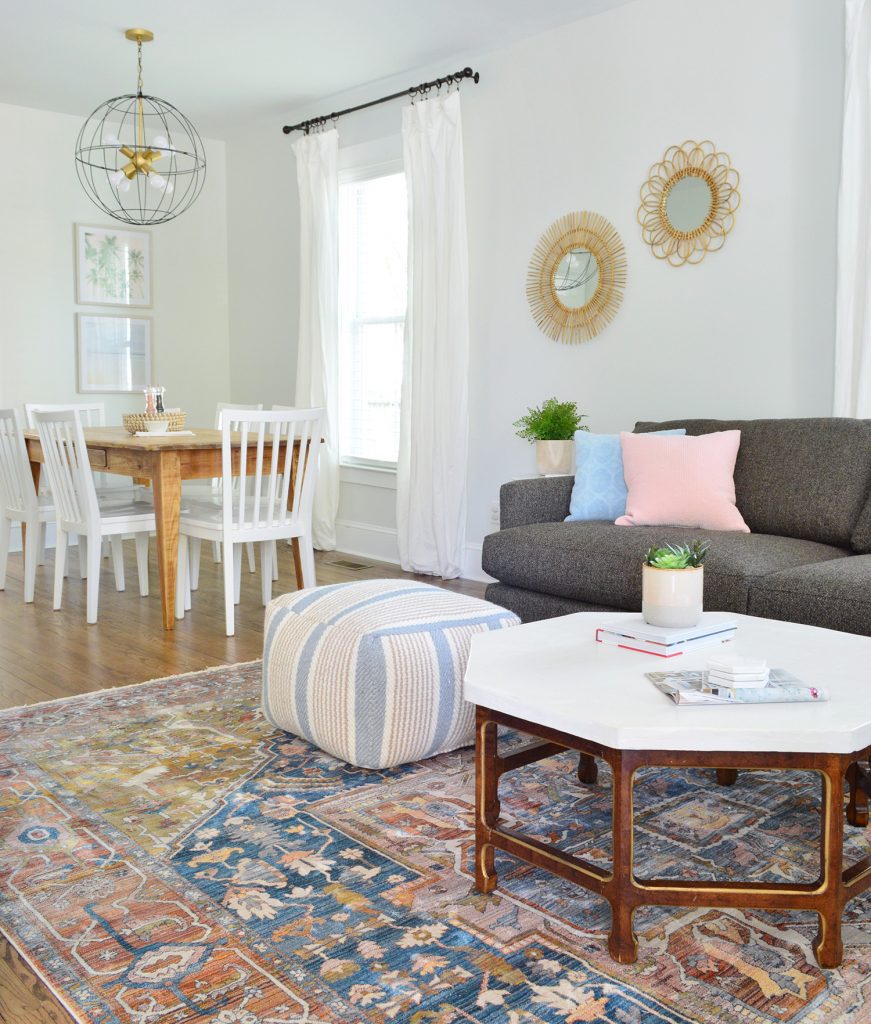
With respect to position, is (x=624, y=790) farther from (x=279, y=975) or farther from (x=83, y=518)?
(x=83, y=518)

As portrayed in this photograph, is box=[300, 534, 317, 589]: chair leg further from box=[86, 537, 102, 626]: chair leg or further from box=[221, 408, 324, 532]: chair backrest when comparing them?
box=[86, 537, 102, 626]: chair leg

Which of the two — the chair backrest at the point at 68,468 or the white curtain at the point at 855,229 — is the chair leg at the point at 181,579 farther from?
the white curtain at the point at 855,229

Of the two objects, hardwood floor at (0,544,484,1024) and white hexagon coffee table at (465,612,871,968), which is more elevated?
white hexagon coffee table at (465,612,871,968)

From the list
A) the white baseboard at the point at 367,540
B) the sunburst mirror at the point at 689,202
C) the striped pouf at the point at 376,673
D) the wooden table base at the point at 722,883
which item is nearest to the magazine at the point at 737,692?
the wooden table base at the point at 722,883

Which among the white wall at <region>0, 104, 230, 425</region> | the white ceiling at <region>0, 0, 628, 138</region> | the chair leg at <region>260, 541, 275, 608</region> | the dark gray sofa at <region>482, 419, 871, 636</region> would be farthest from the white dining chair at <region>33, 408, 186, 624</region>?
the white wall at <region>0, 104, 230, 425</region>

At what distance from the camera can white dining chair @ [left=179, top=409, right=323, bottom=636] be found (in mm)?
4020

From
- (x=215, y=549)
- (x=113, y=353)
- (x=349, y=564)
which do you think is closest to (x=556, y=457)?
(x=349, y=564)

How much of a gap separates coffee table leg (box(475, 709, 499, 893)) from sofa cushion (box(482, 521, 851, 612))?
123 cm

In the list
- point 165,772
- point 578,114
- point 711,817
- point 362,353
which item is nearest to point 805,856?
point 711,817

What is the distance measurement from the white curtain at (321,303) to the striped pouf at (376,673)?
326 cm

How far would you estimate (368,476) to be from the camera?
5.86m

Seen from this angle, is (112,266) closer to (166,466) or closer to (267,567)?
(166,466)

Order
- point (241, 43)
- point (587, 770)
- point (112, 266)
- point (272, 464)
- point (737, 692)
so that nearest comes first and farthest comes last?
1. point (737, 692)
2. point (587, 770)
3. point (272, 464)
4. point (241, 43)
5. point (112, 266)

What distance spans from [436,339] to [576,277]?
0.86 m
